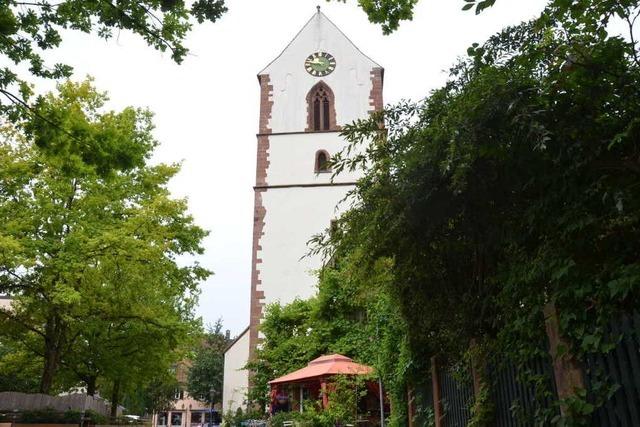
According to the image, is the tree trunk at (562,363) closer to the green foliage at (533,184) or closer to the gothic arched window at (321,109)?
the green foliage at (533,184)

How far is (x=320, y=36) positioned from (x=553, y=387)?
29.2 meters

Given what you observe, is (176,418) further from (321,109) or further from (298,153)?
(321,109)

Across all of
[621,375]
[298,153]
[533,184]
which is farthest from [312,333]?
[621,375]

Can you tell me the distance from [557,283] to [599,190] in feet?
2.13

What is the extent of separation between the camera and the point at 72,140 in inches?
266

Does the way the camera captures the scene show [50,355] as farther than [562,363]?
Yes

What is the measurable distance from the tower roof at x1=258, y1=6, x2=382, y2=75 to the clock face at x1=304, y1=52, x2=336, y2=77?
1.59 feet

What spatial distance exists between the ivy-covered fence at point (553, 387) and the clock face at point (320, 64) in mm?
25220

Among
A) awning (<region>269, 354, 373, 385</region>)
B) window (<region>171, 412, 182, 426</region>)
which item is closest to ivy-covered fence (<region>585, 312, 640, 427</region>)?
awning (<region>269, 354, 373, 385</region>)

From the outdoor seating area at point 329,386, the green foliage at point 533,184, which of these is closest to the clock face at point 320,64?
the outdoor seating area at point 329,386

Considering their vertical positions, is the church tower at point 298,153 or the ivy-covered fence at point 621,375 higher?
the church tower at point 298,153

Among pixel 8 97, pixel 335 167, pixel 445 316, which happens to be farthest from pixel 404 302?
pixel 8 97

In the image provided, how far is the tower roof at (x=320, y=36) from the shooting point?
1206 inches

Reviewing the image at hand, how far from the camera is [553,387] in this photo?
12.8 ft
